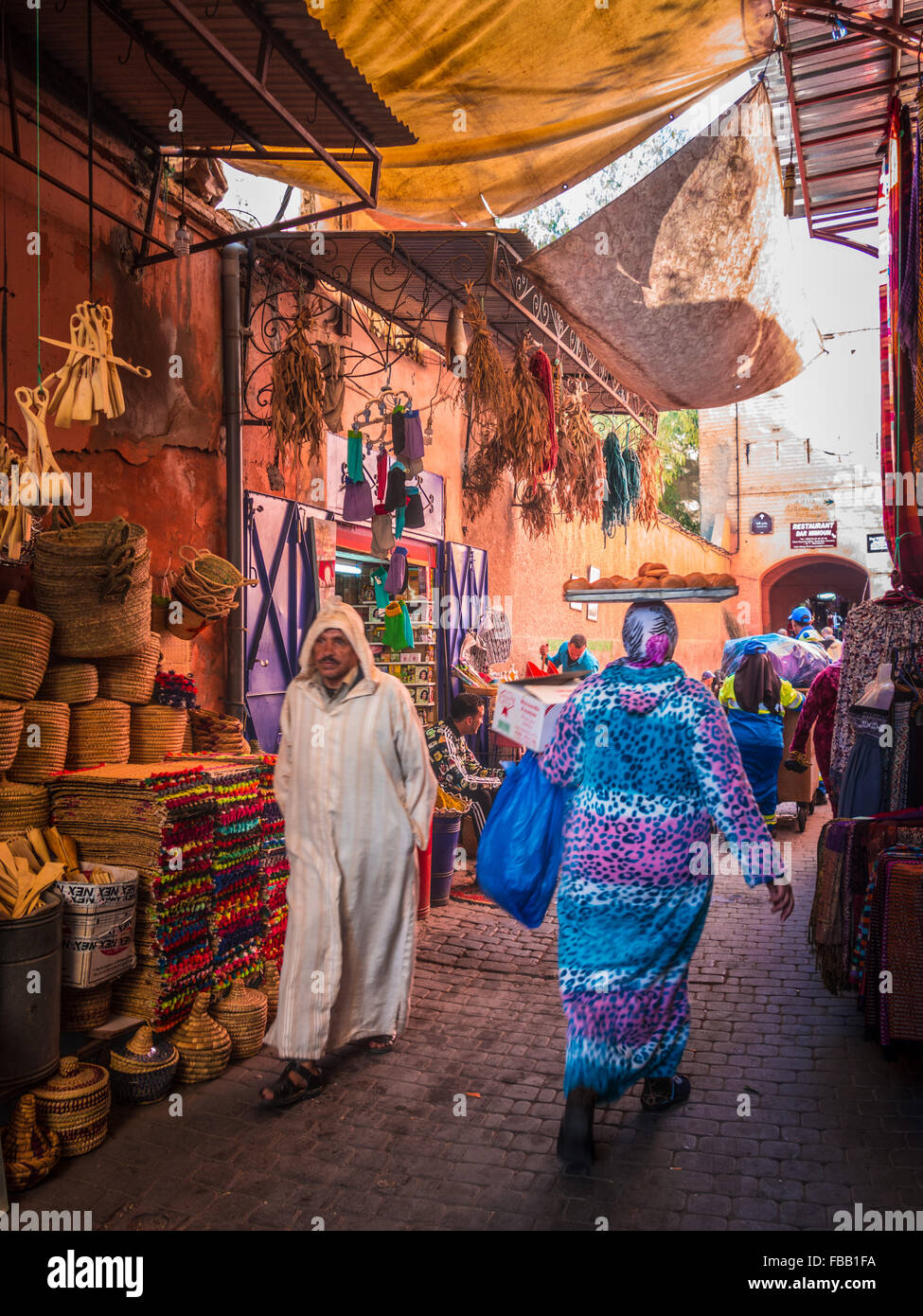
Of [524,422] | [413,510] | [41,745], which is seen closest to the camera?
[41,745]

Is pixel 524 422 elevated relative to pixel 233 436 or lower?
elevated

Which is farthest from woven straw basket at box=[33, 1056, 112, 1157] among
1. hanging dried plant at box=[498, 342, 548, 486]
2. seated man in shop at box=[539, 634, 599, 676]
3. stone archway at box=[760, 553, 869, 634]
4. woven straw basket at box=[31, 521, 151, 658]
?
stone archway at box=[760, 553, 869, 634]

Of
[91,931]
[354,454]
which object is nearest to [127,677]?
[91,931]

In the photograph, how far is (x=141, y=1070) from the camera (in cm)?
382

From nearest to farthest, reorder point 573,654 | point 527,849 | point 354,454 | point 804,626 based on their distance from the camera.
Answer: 1. point 527,849
2. point 354,454
3. point 573,654
4. point 804,626

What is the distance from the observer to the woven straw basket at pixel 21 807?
4.07 metres

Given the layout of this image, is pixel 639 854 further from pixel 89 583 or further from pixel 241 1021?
pixel 89 583

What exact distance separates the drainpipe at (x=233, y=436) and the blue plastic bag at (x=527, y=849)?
362 cm

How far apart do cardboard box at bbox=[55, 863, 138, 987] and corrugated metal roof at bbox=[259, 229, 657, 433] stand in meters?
5.06

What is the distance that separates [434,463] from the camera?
1092 centimetres

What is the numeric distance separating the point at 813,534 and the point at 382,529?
1859 centimetres

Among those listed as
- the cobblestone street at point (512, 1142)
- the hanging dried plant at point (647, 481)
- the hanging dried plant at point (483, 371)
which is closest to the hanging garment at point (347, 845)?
the cobblestone street at point (512, 1142)

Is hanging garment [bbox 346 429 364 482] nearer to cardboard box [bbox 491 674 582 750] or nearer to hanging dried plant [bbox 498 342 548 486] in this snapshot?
hanging dried plant [bbox 498 342 548 486]
